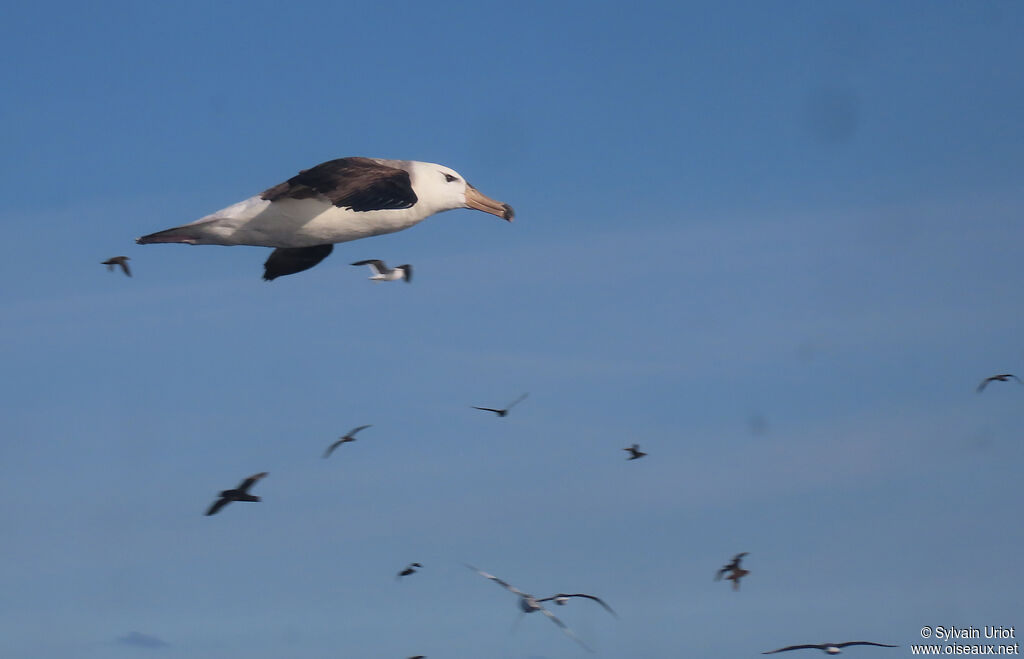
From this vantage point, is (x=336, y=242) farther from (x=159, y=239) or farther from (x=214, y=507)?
(x=214, y=507)

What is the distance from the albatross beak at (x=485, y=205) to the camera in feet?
104

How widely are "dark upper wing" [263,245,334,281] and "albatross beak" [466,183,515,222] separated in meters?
3.54

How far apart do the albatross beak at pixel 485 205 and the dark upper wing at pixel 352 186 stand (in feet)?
10.2

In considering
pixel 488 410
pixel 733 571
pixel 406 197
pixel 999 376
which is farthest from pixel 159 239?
pixel 999 376

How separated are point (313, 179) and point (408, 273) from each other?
4.91m

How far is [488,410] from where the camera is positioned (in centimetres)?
3269

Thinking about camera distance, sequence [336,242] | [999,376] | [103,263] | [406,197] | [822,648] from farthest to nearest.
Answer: [999,376]
[822,648]
[103,263]
[336,242]
[406,197]

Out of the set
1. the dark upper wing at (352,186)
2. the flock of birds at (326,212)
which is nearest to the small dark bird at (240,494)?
the flock of birds at (326,212)

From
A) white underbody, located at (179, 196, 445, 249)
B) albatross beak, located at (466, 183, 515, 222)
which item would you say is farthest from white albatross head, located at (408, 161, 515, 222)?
white underbody, located at (179, 196, 445, 249)

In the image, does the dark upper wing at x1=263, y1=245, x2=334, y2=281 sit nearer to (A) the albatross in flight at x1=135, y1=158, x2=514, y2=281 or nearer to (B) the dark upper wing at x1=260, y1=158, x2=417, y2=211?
(A) the albatross in flight at x1=135, y1=158, x2=514, y2=281

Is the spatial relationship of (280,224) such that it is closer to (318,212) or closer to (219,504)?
(318,212)

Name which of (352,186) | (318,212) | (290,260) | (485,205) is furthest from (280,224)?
(485,205)

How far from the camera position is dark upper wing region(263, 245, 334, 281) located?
31859 mm

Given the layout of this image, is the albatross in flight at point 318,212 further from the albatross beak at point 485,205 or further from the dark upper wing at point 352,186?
the albatross beak at point 485,205
